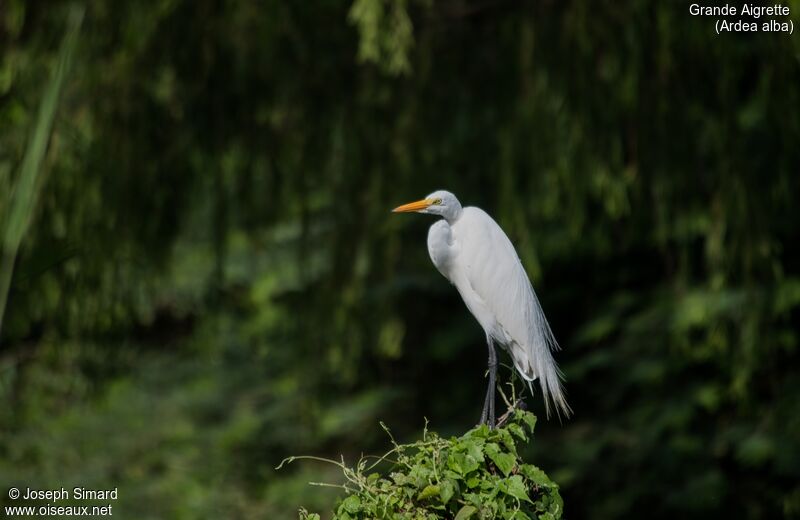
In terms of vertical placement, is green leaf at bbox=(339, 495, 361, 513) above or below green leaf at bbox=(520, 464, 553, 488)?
above

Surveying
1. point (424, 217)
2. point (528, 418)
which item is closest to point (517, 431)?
point (528, 418)

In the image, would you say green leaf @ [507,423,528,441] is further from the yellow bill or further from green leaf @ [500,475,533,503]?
the yellow bill

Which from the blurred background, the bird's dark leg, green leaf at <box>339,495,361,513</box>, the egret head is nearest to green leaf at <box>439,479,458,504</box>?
green leaf at <box>339,495,361,513</box>

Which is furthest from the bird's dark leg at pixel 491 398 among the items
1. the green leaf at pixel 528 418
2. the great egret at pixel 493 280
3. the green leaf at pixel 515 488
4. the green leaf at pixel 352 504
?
the green leaf at pixel 352 504

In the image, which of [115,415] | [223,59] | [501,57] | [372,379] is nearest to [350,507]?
[223,59]

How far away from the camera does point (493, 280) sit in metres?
2.01

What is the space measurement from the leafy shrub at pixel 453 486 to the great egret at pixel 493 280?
414 mm

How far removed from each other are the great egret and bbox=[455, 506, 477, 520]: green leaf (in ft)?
1.66

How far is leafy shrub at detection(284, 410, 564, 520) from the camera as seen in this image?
4.74 ft

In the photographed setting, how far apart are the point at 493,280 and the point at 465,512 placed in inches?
25.9

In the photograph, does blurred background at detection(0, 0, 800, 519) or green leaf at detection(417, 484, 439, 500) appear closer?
green leaf at detection(417, 484, 439, 500)

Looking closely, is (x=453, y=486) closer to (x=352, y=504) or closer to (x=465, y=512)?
(x=465, y=512)

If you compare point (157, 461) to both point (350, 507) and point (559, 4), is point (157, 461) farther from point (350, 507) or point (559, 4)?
point (350, 507)

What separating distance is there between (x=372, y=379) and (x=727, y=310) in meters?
2.00
